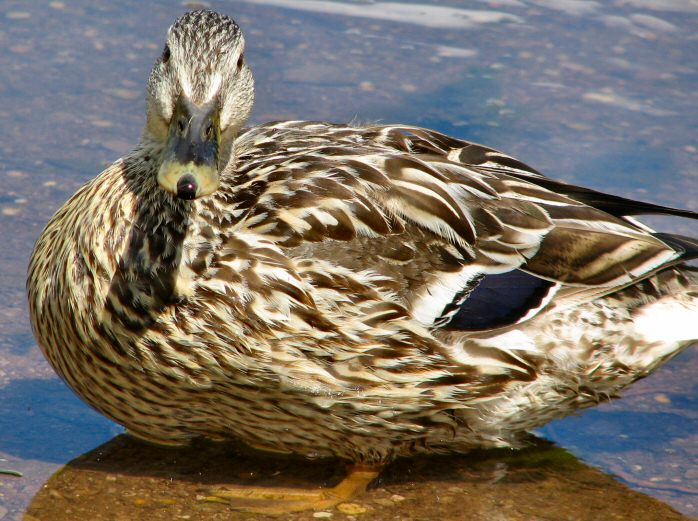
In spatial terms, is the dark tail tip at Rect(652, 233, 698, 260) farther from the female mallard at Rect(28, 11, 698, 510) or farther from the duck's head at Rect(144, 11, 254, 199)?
the duck's head at Rect(144, 11, 254, 199)

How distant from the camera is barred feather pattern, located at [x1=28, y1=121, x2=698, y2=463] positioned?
16.2 ft

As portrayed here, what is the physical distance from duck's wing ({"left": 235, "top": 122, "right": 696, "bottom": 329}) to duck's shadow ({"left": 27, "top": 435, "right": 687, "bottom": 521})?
0.86 m

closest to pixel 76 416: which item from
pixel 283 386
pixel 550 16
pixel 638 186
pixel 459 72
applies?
pixel 283 386

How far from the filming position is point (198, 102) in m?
4.71

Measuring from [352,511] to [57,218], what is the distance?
84.2 inches

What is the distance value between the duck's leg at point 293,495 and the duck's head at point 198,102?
5.11 feet

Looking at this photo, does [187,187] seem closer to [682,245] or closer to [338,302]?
[338,302]

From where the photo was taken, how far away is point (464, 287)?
16.9 feet

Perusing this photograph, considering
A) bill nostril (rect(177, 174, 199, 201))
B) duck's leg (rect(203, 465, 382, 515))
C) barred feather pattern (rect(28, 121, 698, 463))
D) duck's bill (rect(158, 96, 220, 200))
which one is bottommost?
duck's leg (rect(203, 465, 382, 515))

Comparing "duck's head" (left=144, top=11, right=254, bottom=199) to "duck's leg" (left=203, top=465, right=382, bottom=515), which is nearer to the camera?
"duck's head" (left=144, top=11, right=254, bottom=199)

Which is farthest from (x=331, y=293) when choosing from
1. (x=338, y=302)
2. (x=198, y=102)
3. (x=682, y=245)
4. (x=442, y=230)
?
(x=682, y=245)

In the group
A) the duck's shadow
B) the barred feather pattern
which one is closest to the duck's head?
the barred feather pattern

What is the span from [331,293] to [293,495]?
3.45 ft

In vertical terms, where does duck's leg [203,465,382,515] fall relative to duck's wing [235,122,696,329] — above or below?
below
